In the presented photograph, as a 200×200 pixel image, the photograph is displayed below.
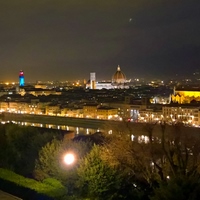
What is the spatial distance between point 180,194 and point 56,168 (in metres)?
2.01

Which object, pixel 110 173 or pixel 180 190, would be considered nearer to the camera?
pixel 180 190

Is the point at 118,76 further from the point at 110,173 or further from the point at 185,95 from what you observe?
the point at 110,173

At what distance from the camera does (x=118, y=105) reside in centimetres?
2656

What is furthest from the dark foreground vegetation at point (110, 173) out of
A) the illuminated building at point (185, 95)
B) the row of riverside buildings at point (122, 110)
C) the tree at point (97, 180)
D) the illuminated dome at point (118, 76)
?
the illuminated dome at point (118, 76)

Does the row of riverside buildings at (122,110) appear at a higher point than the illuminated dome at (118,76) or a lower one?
lower

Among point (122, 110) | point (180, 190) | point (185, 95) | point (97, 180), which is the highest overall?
point (180, 190)

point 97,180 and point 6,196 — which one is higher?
point 97,180

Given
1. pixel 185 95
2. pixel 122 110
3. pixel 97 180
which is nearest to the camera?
pixel 97 180

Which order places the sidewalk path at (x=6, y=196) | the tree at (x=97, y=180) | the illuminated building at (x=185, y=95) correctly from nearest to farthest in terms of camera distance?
1. the sidewalk path at (x=6, y=196)
2. the tree at (x=97, y=180)
3. the illuminated building at (x=185, y=95)

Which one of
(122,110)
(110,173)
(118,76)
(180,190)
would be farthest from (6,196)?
(118,76)

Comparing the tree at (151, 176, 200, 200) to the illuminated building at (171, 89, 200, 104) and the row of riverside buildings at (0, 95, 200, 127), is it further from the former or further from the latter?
the illuminated building at (171, 89, 200, 104)

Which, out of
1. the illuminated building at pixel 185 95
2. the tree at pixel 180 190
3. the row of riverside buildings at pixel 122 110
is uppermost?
the tree at pixel 180 190

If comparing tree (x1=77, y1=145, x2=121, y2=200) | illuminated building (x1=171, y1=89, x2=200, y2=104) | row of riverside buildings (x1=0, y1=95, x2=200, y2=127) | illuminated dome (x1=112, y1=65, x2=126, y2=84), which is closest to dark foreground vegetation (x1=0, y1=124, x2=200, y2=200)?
tree (x1=77, y1=145, x2=121, y2=200)

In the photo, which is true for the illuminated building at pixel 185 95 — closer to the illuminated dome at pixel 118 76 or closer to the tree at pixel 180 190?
the tree at pixel 180 190
